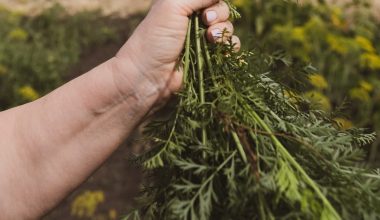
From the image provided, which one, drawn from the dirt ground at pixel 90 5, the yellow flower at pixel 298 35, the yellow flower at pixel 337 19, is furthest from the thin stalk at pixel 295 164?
the dirt ground at pixel 90 5

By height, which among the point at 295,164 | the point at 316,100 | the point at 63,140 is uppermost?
the point at 295,164

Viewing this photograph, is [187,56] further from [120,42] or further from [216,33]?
[120,42]

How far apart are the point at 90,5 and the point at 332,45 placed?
3940mm

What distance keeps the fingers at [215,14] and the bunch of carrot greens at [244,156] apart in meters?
0.10

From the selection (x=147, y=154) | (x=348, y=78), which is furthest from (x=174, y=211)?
(x=348, y=78)

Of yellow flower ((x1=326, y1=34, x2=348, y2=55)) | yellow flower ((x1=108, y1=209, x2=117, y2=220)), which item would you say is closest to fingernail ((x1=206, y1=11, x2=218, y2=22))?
yellow flower ((x1=108, y1=209, x2=117, y2=220))

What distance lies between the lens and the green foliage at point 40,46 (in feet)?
18.1

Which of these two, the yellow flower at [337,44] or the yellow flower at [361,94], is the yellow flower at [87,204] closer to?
the yellow flower at [361,94]

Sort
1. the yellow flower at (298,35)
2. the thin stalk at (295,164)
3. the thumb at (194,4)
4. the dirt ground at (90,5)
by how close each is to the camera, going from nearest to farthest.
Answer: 1. the thin stalk at (295,164)
2. the thumb at (194,4)
3. the yellow flower at (298,35)
4. the dirt ground at (90,5)

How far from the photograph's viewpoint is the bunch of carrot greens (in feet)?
4.53

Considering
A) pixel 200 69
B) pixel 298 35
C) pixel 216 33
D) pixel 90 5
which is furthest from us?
pixel 90 5

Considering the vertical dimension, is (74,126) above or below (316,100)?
above

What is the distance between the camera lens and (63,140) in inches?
80.8

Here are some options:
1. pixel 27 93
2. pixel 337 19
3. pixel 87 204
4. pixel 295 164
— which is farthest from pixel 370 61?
pixel 295 164
